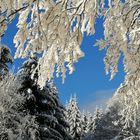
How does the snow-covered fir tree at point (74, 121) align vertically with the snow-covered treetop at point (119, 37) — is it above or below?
above

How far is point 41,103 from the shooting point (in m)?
25.7

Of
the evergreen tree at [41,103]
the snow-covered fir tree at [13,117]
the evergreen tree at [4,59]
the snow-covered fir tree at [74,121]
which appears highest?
the snow-covered fir tree at [74,121]

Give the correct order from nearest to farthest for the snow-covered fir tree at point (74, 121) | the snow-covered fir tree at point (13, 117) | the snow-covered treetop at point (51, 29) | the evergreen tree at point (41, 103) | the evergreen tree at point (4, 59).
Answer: the snow-covered treetop at point (51, 29)
the snow-covered fir tree at point (13, 117)
the evergreen tree at point (41, 103)
the evergreen tree at point (4, 59)
the snow-covered fir tree at point (74, 121)

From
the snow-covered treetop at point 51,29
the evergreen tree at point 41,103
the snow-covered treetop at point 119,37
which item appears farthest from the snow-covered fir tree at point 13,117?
the snow-covered treetop at point 51,29

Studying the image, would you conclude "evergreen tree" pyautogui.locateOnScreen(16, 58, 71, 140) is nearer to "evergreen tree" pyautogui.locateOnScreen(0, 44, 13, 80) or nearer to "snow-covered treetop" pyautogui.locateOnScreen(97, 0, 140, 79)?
"evergreen tree" pyautogui.locateOnScreen(0, 44, 13, 80)

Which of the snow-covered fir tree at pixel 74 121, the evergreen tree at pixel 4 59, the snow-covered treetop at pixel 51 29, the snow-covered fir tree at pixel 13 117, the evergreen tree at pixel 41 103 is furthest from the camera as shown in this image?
the snow-covered fir tree at pixel 74 121

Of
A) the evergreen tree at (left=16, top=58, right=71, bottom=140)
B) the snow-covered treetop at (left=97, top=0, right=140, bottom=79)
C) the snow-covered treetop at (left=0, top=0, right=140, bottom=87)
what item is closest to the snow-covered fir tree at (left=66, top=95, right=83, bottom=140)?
the evergreen tree at (left=16, top=58, right=71, bottom=140)

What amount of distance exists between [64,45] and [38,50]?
0.33 metres

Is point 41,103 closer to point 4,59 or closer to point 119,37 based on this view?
point 4,59

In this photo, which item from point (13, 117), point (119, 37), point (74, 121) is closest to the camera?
point (119, 37)

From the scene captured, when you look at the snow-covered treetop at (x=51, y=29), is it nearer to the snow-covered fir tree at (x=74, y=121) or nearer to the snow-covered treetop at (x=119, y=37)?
the snow-covered treetop at (x=119, y=37)

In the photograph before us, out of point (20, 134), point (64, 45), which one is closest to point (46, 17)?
point (64, 45)

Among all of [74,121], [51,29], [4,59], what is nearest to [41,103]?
[4,59]

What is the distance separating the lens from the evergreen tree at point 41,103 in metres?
25.0
